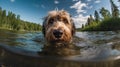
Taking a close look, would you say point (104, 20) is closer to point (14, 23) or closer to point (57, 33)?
point (57, 33)

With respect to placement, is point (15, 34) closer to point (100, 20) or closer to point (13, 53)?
point (13, 53)

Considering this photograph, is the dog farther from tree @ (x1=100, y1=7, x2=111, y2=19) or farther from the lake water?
tree @ (x1=100, y1=7, x2=111, y2=19)

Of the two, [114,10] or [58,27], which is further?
[114,10]

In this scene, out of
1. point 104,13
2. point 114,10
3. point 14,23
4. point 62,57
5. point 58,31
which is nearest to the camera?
→ point 58,31

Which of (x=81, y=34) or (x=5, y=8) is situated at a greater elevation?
(x=5, y=8)

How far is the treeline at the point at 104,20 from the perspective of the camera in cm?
399

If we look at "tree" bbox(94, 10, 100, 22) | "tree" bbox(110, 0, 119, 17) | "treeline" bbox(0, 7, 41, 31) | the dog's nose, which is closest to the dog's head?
the dog's nose

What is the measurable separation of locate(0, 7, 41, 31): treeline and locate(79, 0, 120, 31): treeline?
0.66 m

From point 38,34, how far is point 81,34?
573 mm

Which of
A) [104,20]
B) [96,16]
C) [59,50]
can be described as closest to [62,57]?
[59,50]

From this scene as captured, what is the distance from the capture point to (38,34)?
4.00m

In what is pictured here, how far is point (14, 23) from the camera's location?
14.1 ft

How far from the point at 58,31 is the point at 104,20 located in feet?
2.90

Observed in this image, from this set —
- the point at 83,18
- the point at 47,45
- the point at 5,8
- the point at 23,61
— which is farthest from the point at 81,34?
the point at 5,8
